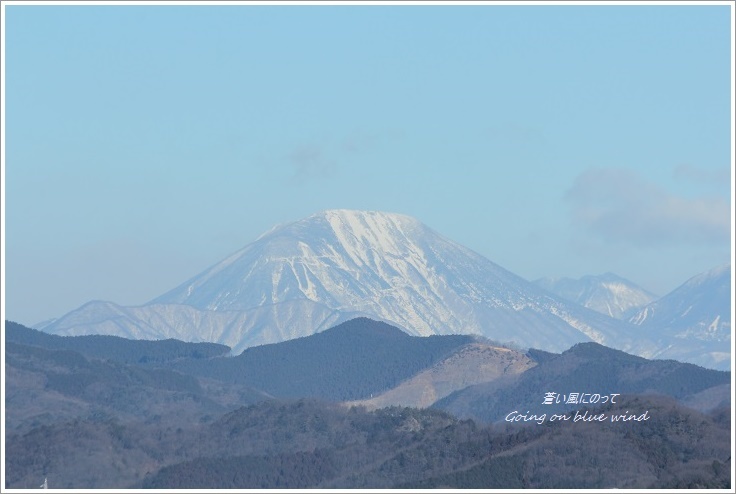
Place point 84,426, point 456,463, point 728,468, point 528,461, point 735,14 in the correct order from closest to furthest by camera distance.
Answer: point 735,14 → point 728,468 → point 528,461 → point 456,463 → point 84,426

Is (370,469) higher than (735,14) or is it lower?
lower

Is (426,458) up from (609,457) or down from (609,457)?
down

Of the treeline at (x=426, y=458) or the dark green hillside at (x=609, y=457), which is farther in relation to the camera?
the treeline at (x=426, y=458)

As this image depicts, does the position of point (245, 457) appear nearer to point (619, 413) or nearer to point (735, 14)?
point (619, 413)

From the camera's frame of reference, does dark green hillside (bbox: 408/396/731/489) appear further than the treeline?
No

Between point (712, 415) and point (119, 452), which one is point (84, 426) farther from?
point (712, 415)

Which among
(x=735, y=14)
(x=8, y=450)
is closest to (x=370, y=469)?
(x=8, y=450)

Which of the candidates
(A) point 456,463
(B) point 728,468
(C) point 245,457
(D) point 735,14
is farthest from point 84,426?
(D) point 735,14

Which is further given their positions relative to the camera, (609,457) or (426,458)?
(426,458)

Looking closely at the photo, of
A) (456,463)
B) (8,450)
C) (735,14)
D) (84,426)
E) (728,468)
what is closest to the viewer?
(735,14)

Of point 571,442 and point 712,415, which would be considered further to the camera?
point 712,415
